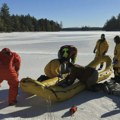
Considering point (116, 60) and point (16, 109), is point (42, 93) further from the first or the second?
point (116, 60)

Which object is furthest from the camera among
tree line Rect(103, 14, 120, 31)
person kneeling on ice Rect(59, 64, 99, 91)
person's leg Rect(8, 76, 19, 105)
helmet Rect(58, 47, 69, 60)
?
tree line Rect(103, 14, 120, 31)

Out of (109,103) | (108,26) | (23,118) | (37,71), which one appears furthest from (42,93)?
(108,26)

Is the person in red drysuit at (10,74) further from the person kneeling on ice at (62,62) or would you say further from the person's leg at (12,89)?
the person kneeling on ice at (62,62)

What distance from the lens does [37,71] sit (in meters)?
11.3

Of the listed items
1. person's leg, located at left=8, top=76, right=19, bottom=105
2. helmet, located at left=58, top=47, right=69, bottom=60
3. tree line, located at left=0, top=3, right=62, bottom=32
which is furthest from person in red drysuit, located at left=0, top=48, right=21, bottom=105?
tree line, located at left=0, top=3, right=62, bottom=32

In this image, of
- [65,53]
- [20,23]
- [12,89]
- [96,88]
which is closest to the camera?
[12,89]

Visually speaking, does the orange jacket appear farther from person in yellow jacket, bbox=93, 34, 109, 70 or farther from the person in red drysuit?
person in yellow jacket, bbox=93, 34, 109, 70

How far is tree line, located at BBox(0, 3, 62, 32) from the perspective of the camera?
2891 inches

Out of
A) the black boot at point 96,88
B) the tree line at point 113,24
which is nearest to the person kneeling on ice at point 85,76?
the black boot at point 96,88

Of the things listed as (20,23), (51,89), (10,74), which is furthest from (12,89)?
(20,23)

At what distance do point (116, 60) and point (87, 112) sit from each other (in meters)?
2.98

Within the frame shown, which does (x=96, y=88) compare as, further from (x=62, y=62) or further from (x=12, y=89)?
(x=12, y=89)

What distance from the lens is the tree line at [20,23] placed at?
7344 cm

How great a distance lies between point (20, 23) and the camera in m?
81.9
